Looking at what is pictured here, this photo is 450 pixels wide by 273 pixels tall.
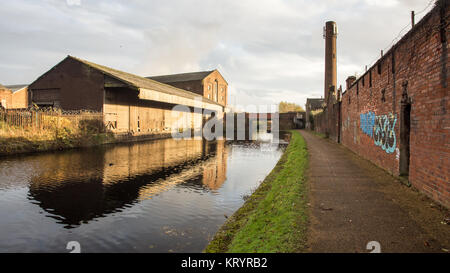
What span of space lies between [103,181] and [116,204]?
268 cm

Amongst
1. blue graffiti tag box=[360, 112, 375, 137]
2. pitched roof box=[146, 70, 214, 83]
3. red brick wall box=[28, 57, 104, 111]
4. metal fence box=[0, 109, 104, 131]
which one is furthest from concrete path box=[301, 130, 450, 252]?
pitched roof box=[146, 70, 214, 83]

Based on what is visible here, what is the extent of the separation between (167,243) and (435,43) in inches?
247

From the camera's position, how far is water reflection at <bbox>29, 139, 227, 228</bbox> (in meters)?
6.50

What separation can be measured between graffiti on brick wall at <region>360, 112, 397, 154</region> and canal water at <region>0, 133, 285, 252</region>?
168 inches

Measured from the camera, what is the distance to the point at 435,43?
18.0 feet

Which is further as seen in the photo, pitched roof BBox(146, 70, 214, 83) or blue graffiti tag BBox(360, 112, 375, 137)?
pitched roof BBox(146, 70, 214, 83)

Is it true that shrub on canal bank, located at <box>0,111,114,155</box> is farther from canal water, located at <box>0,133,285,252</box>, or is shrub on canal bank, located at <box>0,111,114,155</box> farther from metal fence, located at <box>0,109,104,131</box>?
canal water, located at <box>0,133,285,252</box>

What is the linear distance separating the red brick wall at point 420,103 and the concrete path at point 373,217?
0.54 m

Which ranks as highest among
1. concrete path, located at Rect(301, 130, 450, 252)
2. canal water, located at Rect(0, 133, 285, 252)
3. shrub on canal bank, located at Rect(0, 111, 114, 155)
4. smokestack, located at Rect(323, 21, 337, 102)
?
smokestack, located at Rect(323, 21, 337, 102)

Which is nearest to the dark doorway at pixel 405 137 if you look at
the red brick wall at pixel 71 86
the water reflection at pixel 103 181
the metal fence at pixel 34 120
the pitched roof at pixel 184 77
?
the water reflection at pixel 103 181

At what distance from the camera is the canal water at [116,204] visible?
4.78 metres

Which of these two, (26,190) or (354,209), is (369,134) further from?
(26,190)

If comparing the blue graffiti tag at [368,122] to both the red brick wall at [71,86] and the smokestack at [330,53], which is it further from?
the smokestack at [330,53]
